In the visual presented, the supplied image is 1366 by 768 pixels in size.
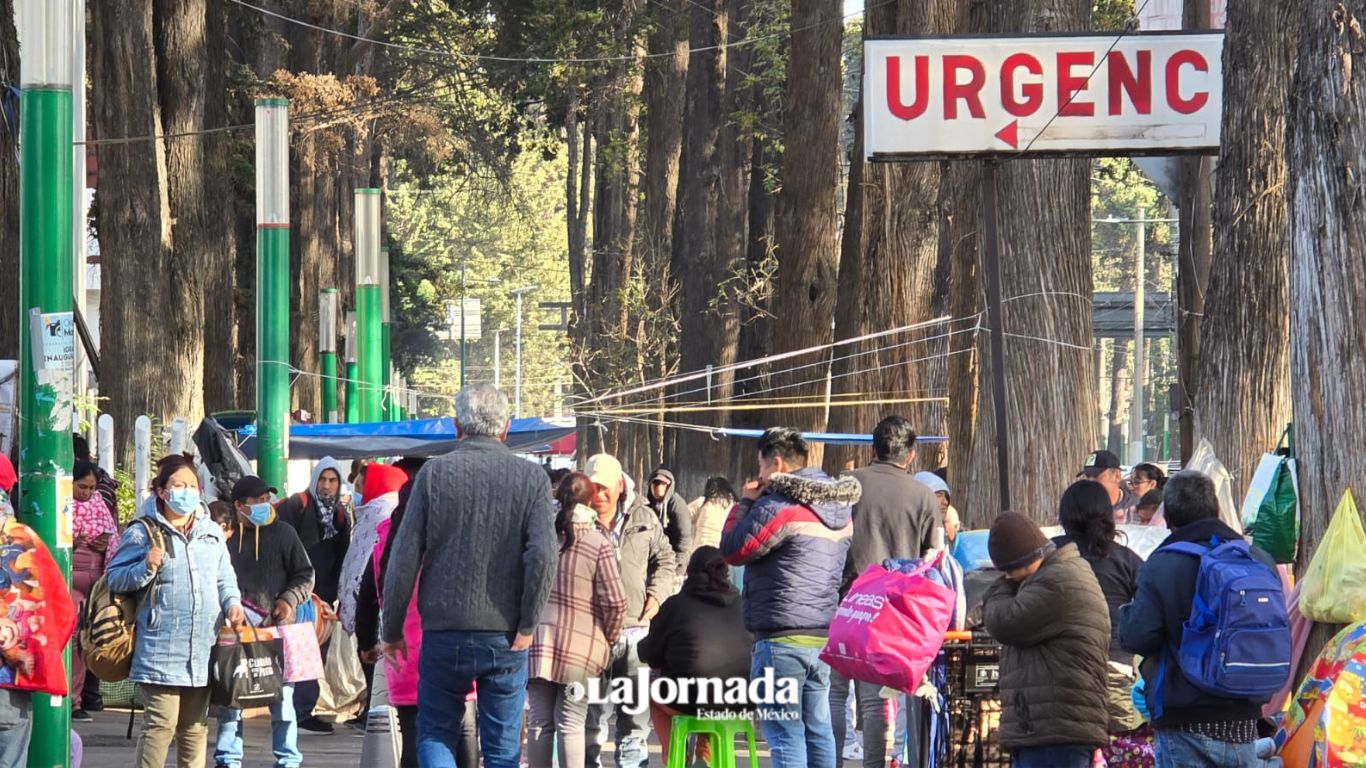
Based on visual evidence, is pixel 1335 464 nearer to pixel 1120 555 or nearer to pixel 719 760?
pixel 1120 555

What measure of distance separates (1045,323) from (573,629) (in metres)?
4.56

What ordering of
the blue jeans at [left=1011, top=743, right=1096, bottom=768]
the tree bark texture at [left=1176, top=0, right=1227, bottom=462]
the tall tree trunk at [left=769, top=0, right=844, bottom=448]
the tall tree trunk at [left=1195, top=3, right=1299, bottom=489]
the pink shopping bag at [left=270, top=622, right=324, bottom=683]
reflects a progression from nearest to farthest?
the blue jeans at [left=1011, top=743, right=1096, bottom=768] < the pink shopping bag at [left=270, top=622, right=324, bottom=683] < the tall tree trunk at [left=1195, top=3, right=1299, bottom=489] < the tree bark texture at [left=1176, top=0, right=1227, bottom=462] < the tall tree trunk at [left=769, top=0, right=844, bottom=448]

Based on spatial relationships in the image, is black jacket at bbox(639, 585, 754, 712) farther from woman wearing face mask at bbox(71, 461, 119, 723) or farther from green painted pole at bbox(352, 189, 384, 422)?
green painted pole at bbox(352, 189, 384, 422)

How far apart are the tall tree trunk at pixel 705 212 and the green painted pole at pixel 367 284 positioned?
4.56m

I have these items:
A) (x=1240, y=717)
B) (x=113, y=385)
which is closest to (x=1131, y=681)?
(x=1240, y=717)

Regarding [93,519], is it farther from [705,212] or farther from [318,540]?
[705,212]

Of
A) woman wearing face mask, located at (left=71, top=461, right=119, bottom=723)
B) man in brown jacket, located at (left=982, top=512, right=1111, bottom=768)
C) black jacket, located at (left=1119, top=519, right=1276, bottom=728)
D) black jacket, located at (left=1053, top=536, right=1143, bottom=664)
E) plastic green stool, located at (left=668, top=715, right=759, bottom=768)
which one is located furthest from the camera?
woman wearing face mask, located at (left=71, top=461, right=119, bottom=723)

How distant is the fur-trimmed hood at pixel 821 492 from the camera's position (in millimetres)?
→ 8836

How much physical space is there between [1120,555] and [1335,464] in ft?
2.93

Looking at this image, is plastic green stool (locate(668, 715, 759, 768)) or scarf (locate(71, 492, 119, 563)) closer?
plastic green stool (locate(668, 715, 759, 768))

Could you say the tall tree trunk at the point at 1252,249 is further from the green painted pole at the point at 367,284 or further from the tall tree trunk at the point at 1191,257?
the green painted pole at the point at 367,284

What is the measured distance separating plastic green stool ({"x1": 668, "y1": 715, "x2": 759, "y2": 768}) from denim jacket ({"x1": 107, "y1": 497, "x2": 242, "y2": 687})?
6.90 ft

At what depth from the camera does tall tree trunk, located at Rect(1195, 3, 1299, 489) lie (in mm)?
10352

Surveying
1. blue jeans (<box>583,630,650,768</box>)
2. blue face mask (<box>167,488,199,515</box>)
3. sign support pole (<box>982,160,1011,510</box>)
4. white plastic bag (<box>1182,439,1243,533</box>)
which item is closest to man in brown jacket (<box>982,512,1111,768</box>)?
blue jeans (<box>583,630,650,768</box>)
